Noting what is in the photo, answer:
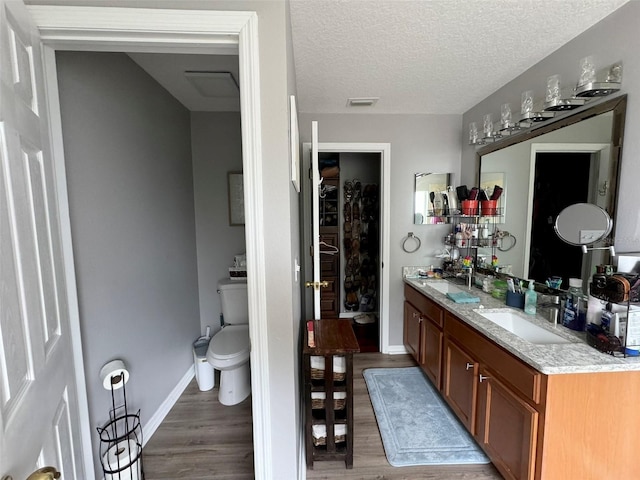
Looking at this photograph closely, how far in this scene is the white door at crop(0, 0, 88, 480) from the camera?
0.63m

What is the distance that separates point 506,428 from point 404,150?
2.20 meters

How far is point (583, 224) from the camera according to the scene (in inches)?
57.3

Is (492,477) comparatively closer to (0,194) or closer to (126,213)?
(0,194)

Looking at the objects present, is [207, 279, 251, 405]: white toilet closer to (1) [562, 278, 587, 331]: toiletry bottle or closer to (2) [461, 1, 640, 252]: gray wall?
(1) [562, 278, 587, 331]: toiletry bottle

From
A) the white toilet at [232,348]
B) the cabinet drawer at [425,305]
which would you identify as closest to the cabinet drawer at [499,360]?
the cabinet drawer at [425,305]

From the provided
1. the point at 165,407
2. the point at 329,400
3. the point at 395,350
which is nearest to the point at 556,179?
the point at 329,400

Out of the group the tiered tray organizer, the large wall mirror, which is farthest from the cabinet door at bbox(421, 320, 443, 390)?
the tiered tray organizer

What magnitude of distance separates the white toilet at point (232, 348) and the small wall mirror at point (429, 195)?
5.90 feet

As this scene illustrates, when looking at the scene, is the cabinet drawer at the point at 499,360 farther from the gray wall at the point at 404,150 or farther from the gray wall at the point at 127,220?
the gray wall at the point at 127,220

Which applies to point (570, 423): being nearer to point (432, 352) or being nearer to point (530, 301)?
point (530, 301)

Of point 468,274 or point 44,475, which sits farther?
point 468,274

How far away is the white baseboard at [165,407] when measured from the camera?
174 cm

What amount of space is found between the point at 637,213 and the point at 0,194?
90.6 inches

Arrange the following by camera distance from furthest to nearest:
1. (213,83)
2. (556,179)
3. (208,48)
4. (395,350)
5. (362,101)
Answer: (395,350) < (362,101) < (213,83) < (556,179) < (208,48)
